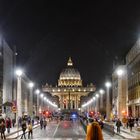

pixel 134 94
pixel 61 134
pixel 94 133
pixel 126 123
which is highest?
pixel 134 94

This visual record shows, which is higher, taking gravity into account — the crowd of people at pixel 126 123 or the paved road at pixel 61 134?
the crowd of people at pixel 126 123

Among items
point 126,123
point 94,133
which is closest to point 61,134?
point 126,123

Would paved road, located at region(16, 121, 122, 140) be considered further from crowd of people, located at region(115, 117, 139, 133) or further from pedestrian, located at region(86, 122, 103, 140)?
Answer: pedestrian, located at region(86, 122, 103, 140)

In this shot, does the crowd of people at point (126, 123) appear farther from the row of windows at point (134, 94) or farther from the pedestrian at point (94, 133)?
the pedestrian at point (94, 133)

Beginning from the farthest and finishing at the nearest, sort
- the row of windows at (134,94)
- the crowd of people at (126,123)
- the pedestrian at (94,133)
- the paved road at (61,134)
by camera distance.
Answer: the row of windows at (134,94) < the crowd of people at (126,123) < the paved road at (61,134) < the pedestrian at (94,133)

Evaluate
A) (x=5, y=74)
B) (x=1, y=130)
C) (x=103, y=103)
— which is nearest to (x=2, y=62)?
(x=5, y=74)

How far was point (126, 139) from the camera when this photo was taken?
47156 mm

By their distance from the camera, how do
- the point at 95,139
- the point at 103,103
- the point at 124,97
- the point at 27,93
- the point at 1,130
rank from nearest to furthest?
1. the point at 95,139
2. the point at 1,130
3. the point at 124,97
4. the point at 27,93
5. the point at 103,103

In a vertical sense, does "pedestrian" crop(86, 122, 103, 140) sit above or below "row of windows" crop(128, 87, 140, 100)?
below

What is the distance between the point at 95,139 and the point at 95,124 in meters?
0.56

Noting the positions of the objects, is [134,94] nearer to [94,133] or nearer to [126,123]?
[126,123]

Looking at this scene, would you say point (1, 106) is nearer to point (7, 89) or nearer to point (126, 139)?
point (7, 89)

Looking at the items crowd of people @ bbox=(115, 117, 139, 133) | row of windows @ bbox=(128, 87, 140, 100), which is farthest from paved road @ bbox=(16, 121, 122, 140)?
row of windows @ bbox=(128, 87, 140, 100)

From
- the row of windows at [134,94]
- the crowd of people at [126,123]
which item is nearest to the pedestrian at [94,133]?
the crowd of people at [126,123]
